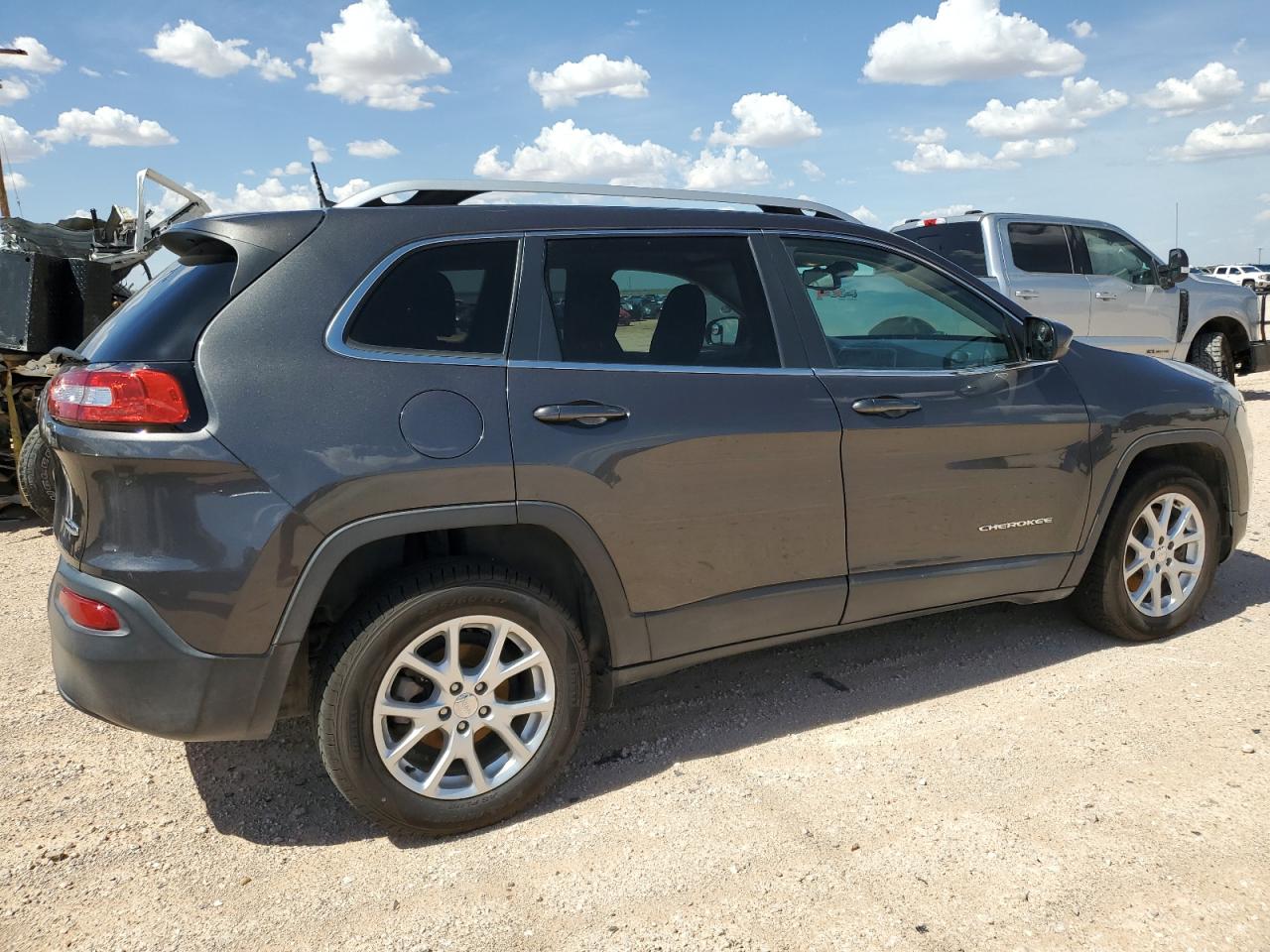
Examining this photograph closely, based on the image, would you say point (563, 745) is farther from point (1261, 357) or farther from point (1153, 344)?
point (1261, 357)

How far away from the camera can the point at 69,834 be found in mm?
2938

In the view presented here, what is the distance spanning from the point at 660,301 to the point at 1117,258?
329 inches

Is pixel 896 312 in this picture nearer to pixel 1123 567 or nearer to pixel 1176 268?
pixel 1123 567

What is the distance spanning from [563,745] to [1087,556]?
228cm

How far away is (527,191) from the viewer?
Answer: 10.1 ft

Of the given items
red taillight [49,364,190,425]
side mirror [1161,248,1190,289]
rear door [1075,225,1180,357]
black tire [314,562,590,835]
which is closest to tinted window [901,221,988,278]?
rear door [1075,225,1180,357]

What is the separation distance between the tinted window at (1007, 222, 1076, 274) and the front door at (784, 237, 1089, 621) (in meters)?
6.01

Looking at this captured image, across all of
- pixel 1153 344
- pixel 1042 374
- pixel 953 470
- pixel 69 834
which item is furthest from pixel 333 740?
pixel 1153 344

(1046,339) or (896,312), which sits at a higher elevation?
(896,312)

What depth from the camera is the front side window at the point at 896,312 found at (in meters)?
3.47

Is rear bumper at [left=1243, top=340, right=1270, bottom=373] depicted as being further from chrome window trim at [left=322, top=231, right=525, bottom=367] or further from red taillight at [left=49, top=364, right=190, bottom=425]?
red taillight at [left=49, top=364, right=190, bottom=425]

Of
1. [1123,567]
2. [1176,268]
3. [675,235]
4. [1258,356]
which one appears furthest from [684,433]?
[1258,356]

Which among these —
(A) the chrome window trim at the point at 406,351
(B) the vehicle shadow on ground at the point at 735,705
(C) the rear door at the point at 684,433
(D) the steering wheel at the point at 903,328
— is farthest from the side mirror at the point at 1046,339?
(A) the chrome window trim at the point at 406,351

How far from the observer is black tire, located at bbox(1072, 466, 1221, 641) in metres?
3.97
